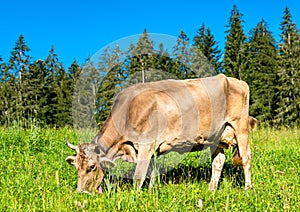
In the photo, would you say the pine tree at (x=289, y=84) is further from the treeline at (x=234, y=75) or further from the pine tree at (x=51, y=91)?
the pine tree at (x=51, y=91)

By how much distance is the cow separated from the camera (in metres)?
6.54

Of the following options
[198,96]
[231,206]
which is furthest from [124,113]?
[231,206]

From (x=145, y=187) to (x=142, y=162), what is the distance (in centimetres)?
60

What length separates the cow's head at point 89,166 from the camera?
6293 mm

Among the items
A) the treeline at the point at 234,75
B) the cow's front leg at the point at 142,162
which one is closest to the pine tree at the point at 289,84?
the treeline at the point at 234,75

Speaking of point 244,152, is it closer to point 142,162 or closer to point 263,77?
point 142,162

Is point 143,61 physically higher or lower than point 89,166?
higher

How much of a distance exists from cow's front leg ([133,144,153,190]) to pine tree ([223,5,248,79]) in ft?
132

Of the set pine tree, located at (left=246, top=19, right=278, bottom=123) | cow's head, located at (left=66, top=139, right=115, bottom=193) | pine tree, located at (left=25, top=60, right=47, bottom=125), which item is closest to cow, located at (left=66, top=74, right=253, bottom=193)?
cow's head, located at (left=66, top=139, right=115, bottom=193)

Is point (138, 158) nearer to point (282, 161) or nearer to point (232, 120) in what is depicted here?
point (232, 120)

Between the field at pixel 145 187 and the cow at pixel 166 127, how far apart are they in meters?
0.42

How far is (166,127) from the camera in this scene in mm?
6961

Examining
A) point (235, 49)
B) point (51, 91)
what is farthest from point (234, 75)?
point (51, 91)

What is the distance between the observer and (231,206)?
16.6ft
